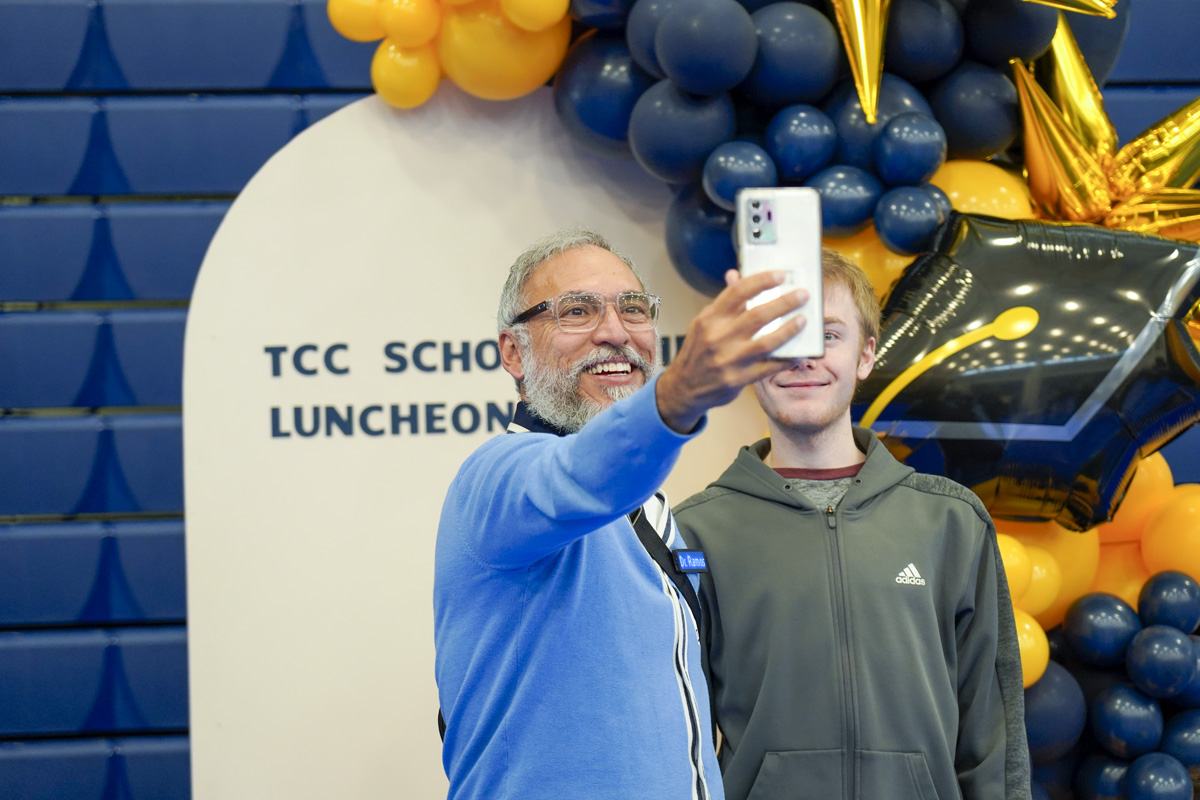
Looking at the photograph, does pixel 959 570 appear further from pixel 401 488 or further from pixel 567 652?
pixel 401 488

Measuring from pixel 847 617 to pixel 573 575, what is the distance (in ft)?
2.02

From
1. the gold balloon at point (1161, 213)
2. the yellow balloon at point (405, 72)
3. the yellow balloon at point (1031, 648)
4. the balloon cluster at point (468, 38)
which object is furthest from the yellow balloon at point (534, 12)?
the yellow balloon at point (1031, 648)

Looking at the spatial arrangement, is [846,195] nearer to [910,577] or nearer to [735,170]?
[735,170]

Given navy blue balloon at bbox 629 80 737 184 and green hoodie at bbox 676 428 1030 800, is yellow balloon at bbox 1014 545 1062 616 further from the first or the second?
navy blue balloon at bbox 629 80 737 184

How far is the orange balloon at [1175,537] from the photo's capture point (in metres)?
2.23

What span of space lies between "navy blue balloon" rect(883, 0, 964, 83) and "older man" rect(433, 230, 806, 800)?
1219 mm

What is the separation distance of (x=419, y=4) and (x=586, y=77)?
1.30 feet

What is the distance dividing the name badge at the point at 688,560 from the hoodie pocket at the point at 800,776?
355 mm

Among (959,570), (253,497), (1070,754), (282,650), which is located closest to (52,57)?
(253,497)

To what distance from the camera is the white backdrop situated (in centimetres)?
262

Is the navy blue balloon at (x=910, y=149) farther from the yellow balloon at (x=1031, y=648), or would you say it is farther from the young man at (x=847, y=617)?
the yellow balloon at (x=1031, y=648)

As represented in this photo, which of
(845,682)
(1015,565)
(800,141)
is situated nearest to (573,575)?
(845,682)

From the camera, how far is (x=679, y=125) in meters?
2.21

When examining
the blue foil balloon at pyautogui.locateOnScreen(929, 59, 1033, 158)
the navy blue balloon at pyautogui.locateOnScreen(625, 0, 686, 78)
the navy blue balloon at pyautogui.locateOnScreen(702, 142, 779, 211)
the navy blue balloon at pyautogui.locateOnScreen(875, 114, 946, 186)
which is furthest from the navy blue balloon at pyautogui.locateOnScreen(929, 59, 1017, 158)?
the navy blue balloon at pyautogui.locateOnScreen(625, 0, 686, 78)
